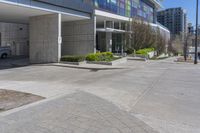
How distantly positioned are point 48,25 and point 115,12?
1491 cm

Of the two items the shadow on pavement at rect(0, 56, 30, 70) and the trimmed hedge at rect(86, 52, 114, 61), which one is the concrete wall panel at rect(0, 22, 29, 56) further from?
the trimmed hedge at rect(86, 52, 114, 61)

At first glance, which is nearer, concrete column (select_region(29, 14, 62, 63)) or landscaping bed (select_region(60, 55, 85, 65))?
landscaping bed (select_region(60, 55, 85, 65))

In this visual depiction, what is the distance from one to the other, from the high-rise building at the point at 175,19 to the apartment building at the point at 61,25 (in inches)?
1168

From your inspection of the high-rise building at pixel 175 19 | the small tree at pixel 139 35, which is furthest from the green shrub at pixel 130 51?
the high-rise building at pixel 175 19

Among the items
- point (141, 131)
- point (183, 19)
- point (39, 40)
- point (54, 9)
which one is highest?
point (183, 19)

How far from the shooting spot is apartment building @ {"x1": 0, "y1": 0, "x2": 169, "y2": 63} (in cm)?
2405

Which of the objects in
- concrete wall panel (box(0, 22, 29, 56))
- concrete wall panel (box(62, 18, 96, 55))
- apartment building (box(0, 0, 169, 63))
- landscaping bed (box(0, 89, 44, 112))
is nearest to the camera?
landscaping bed (box(0, 89, 44, 112))

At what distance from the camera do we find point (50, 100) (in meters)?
8.78

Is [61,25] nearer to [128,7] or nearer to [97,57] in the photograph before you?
[97,57]

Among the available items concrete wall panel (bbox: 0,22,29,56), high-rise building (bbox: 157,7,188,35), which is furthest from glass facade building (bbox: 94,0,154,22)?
high-rise building (bbox: 157,7,188,35)

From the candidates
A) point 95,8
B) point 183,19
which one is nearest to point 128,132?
point 95,8

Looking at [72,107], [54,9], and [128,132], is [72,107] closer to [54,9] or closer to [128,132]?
[128,132]

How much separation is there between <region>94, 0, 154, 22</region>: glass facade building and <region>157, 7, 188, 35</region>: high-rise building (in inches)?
837

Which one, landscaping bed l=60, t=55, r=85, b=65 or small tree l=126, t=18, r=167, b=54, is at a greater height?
small tree l=126, t=18, r=167, b=54
